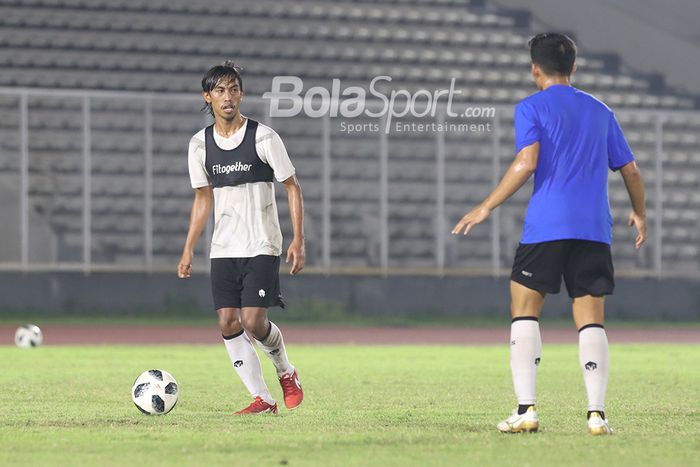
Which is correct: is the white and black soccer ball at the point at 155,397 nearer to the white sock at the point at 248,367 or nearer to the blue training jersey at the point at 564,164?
the white sock at the point at 248,367

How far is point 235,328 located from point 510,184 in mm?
2263

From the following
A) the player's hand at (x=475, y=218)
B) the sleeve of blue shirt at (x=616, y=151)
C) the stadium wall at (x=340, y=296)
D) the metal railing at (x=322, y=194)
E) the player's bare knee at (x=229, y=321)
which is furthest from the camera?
the stadium wall at (x=340, y=296)

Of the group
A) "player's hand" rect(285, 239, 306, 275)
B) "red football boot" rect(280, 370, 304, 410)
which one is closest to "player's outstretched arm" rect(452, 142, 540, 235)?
"player's hand" rect(285, 239, 306, 275)

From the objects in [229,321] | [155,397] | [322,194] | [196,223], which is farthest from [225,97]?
[322,194]

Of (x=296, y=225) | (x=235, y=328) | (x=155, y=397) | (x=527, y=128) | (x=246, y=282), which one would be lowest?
(x=155, y=397)

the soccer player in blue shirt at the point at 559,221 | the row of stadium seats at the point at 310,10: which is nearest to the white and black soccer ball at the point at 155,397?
the soccer player in blue shirt at the point at 559,221

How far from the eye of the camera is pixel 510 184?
724cm

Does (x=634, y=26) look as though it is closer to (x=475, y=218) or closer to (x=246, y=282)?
(x=246, y=282)

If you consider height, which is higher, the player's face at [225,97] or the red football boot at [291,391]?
the player's face at [225,97]

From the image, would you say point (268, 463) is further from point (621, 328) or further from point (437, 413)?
point (621, 328)

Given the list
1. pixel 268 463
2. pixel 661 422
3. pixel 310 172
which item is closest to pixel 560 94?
pixel 661 422

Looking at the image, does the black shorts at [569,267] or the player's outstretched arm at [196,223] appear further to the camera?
the player's outstretched arm at [196,223]

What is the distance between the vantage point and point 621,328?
2283 centimetres

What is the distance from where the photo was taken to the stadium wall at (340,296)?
21.9 metres
